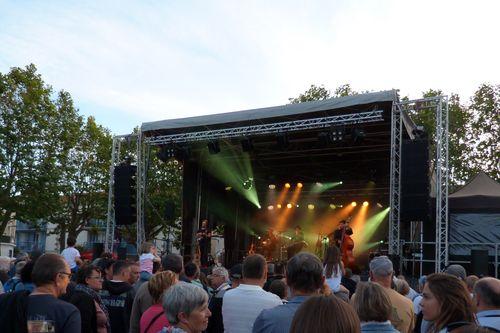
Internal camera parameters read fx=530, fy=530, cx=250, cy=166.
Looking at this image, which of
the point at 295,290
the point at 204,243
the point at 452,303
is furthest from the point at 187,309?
the point at 204,243

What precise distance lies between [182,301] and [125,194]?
12.8 metres

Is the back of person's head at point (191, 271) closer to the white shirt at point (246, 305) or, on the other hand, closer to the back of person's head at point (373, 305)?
the white shirt at point (246, 305)

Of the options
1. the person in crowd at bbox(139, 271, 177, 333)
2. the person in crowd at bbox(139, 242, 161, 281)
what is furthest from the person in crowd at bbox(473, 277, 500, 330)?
the person in crowd at bbox(139, 242, 161, 281)

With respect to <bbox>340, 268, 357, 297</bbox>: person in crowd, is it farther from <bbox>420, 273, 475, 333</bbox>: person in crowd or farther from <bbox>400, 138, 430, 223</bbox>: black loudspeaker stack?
<bbox>400, 138, 430, 223</bbox>: black loudspeaker stack

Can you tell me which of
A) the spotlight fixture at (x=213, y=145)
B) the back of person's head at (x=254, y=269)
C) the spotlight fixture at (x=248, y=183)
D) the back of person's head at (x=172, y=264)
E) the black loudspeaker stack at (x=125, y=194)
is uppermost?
the spotlight fixture at (x=213, y=145)

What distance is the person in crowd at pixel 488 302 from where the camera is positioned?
2910 millimetres

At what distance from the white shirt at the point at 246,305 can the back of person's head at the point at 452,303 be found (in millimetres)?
1196

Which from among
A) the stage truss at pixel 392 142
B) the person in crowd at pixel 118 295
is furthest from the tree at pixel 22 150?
the person in crowd at pixel 118 295

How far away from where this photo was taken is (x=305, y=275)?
276cm

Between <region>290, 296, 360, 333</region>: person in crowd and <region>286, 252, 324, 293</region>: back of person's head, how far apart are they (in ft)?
3.76

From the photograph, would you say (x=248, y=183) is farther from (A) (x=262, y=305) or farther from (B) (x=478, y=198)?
(A) (x=262, y=305)

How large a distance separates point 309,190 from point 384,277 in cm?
1573

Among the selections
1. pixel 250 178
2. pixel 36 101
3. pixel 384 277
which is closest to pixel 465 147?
pixel 250 178

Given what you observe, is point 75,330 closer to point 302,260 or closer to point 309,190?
point 302,260
